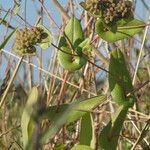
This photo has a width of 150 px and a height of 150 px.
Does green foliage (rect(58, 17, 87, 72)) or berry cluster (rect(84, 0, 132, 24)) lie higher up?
berry cluster (rect(84, 0, 132, 24))

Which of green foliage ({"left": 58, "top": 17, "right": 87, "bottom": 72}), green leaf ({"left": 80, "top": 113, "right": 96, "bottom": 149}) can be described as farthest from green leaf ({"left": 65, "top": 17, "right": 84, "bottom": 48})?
green leaf ({"left": 80, "top": 113, "right": 96, "bottom": 149})

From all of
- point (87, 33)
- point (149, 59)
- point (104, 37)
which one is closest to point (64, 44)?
point (104, 37)

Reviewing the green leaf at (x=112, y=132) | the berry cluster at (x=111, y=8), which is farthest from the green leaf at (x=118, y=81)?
the berry cluster at (x=111, y=8)

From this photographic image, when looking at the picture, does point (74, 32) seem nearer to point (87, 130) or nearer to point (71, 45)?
point (71, 45)

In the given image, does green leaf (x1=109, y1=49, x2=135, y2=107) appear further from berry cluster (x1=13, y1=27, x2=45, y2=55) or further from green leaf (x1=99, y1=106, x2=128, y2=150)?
berry cluster (x1=13, y1=27, x2=45, y2=55)

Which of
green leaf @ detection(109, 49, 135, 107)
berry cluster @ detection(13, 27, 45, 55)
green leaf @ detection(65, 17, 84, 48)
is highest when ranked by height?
green leaf @ detection(65, 17, 84, 48)

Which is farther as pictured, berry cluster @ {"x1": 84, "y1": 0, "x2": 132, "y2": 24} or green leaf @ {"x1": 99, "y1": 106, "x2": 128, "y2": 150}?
green leaf @ {"x1": 99, "y1": 106, "x2": 128, "y2": 150}
